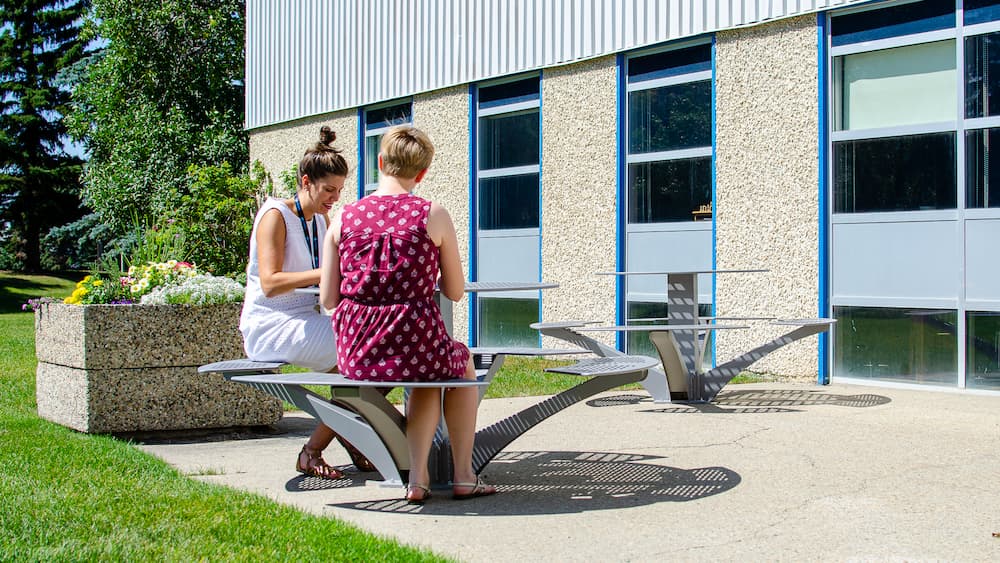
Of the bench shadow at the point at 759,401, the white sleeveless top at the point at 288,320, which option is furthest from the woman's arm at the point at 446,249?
the bench shadow at the point at 759,401

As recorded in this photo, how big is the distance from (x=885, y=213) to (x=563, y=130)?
423cm

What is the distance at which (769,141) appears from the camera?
10.1m

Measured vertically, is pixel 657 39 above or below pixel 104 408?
above

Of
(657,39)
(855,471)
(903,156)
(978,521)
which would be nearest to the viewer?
(978,521)

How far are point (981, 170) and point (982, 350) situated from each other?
1438 mm

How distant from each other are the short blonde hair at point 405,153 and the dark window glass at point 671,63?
6.91m

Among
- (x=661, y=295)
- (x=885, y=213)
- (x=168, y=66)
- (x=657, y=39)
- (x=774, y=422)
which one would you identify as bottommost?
(x=774, y=422)

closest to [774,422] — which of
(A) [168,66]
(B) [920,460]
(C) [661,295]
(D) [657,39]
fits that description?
(B) [920,460]

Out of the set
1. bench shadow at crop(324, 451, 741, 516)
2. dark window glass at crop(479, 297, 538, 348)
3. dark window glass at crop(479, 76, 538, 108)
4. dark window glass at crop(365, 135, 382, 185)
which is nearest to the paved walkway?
bench shadow at crop(324, 451, 741, 516)

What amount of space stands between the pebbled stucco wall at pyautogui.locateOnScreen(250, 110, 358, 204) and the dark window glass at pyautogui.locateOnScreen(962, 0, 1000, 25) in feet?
31.1

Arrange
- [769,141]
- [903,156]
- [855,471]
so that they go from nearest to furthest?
[855,471] < [903,156] < [769,141]

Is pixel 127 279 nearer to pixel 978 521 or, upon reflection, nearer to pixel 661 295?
pixel 978 521

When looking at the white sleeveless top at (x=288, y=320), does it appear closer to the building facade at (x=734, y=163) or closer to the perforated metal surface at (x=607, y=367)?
the perforated metal surface at (x=607, y=367)

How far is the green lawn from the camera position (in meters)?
3.58
